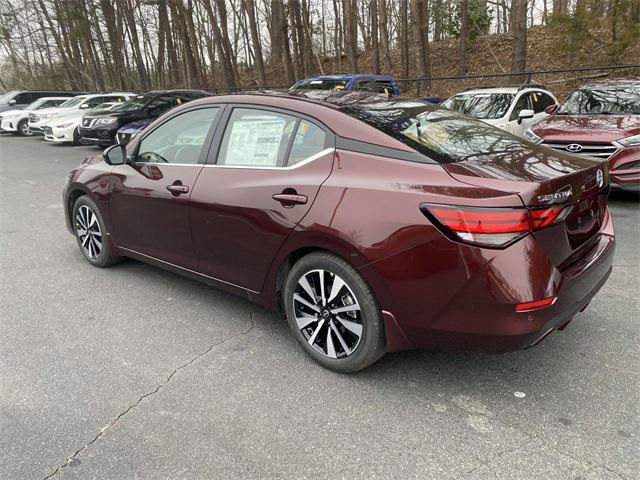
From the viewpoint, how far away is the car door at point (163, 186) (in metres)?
3.64

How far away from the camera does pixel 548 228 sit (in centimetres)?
240

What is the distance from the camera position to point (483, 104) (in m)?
9.66

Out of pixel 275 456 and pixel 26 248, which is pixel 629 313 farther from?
pixel 26 248

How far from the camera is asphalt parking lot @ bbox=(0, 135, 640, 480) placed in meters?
2.27

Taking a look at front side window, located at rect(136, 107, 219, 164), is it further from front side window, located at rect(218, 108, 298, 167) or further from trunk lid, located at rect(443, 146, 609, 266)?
trunk lid, located at rect(443, 146, 609, 266)

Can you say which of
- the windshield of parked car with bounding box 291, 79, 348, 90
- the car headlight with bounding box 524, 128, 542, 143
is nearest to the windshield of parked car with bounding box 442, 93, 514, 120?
the car headlight with bounding box 524, 128, 542, 143

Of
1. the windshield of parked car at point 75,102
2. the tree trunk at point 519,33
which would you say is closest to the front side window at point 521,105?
the tree trunk at point 519,33

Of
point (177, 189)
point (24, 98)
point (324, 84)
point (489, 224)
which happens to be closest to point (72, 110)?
point (24, 98)

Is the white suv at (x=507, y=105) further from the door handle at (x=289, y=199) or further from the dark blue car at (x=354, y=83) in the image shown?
the door handle at (x=289, y=199)

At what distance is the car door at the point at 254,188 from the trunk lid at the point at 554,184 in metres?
0.86

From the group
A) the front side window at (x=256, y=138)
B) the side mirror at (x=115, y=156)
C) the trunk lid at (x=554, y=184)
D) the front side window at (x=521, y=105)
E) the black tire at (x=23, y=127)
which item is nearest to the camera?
the trunk lid at (x=554, y=184)

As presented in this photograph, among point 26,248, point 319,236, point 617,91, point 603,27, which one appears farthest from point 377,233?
point 603,27

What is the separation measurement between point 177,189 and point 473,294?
2.28 metres

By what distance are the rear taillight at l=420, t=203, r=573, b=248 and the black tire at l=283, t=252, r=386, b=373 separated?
60 cm
